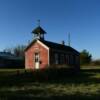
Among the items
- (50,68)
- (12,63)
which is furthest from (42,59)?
(12,63)

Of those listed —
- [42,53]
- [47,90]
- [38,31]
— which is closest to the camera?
[47,90]

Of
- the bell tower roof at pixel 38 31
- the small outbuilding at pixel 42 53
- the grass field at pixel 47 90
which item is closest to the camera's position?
the grass field at pixel 47 90

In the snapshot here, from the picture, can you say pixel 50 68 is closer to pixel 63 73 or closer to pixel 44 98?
pixel 63 73

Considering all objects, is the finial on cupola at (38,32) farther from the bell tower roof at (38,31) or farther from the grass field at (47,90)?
the grass field at (47,90)

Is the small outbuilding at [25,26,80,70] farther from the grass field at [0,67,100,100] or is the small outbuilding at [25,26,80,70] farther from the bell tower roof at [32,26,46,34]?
the grass field at [0,67,100,100]

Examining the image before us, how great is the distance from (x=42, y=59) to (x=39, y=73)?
18.1 m

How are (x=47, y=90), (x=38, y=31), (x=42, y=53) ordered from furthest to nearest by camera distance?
1. (x=38, y=31)
2. (x=42, y=53)
3. (x=47, y=90)

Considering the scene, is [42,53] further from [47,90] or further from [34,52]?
[47,90]

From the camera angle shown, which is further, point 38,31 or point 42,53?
point 38,31

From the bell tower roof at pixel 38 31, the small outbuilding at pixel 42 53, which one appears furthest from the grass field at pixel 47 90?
the bell tower roof at pixel 38 31

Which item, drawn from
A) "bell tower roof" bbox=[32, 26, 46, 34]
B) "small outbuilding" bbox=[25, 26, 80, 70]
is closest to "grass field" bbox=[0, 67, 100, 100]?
"small outbuilding" bbox=[25, 26, 80, 70]

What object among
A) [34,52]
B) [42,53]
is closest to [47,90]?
[42,53]

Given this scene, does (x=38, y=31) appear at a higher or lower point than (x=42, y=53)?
higher

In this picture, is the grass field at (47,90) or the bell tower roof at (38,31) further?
the bell tower roof at (38,31)
